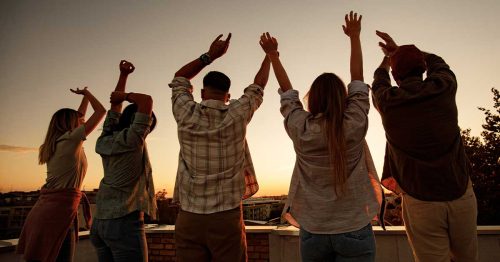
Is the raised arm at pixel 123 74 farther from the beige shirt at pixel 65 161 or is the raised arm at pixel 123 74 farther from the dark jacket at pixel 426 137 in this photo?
the dark jacket at pixel 426 137

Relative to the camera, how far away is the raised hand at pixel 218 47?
6.86 ft

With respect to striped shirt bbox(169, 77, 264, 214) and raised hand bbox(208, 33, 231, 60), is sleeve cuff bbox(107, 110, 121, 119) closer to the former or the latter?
striped shirt bbox(169, 77, 264, 214)

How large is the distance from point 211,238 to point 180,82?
941 mm

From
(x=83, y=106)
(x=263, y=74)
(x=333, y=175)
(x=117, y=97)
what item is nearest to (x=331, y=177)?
(x=333, y=175)

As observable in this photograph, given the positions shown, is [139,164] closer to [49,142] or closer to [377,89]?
[49,142]

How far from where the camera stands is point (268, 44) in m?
2.19

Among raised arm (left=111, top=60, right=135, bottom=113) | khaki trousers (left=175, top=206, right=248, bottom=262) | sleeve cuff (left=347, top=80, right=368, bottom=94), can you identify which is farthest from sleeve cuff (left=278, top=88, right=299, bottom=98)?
raised arm (left=111, top=60, right=135, bottom=113)

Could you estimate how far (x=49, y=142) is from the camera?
101 inches

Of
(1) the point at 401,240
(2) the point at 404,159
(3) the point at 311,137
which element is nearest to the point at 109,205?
(3) the point at 311,137

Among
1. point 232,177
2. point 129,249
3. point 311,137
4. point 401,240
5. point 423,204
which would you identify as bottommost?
point 401,240

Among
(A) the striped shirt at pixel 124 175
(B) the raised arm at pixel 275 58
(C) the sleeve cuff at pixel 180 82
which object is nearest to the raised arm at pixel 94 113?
(A) the striped shirt at pixel 124 175

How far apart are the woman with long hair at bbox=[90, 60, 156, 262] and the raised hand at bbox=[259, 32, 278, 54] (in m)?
0.88

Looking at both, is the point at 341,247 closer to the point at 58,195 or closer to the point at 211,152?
the point at 211,152

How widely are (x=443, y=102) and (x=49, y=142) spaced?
280 centimetres
